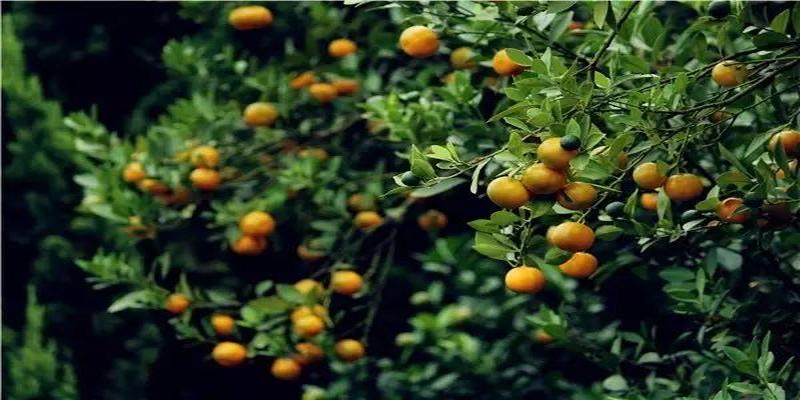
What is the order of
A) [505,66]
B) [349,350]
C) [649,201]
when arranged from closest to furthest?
[505,66]
[649,201]
[349,350]

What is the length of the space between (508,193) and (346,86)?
4.08 ft

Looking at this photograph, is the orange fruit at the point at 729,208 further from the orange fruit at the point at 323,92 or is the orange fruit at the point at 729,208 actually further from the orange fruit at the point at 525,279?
the orange fruit at the point at 323,92

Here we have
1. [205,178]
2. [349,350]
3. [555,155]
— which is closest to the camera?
[555,155]

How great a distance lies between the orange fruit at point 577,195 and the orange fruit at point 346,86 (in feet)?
3.99

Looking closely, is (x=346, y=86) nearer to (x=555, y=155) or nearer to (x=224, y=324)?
(x=224, y=324)

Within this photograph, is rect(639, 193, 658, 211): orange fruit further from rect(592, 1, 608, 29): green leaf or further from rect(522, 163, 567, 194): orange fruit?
rect(522, 163, 567, 194): orange fruit

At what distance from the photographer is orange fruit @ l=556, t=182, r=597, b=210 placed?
1338 millimetres

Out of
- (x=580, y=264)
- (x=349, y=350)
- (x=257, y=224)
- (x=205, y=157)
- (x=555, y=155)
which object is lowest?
(x=349, y=350)

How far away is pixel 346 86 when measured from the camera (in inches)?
98.7

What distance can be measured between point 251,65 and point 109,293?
1057 mm

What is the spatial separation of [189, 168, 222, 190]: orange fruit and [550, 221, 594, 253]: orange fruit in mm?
1161

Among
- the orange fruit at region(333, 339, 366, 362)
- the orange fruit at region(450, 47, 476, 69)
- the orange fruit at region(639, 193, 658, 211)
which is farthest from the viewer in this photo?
the orange fruit at region(333, 339, 366, 362)

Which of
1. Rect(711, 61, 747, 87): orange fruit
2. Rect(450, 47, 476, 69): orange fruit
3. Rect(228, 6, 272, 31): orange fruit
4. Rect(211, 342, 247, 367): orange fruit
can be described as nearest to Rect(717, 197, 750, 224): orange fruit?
Rect(711, 61, 747, 87): orange fruit

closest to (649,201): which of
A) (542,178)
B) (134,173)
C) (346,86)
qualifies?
(542,178)
